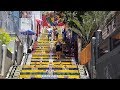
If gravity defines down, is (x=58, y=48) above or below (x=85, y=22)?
below

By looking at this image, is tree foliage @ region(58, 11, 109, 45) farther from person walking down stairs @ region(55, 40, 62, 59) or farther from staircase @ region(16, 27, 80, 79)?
person walking down stairs @ region(55, 40, 62, 59)

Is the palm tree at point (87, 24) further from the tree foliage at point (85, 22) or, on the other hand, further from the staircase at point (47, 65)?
the staircase at point (47, 65)

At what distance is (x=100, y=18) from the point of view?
34.5 feet

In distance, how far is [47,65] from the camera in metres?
10.0

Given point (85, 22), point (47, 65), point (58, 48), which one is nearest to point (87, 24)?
point (85, 22)

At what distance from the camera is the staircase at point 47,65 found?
9.53m

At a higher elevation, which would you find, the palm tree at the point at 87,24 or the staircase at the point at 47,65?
the palm tree at the point at 87,24

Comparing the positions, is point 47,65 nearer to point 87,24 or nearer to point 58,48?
point 58,48

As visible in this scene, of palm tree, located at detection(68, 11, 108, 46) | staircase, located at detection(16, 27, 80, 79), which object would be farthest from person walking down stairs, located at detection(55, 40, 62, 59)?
palm tree, located at detection(68, 11, 108, 46)

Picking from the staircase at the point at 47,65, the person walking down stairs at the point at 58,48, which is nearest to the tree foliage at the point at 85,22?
the staircase at the point at 47,65

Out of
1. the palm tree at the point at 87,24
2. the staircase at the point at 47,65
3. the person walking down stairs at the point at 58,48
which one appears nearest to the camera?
the staircase at the point at 47,65

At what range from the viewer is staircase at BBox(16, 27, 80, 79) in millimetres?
9531
